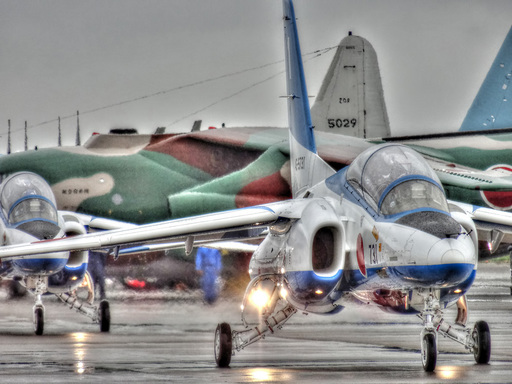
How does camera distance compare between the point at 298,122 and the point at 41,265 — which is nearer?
the point at 298,122

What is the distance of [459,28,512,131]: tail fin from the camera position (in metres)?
26.3

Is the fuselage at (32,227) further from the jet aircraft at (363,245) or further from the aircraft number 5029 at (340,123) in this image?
the aircraft number 5029 at (340,123)

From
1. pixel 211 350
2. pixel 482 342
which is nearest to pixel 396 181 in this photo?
pixel 482 342

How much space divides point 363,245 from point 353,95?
1627cm

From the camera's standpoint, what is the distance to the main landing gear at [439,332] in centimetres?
954

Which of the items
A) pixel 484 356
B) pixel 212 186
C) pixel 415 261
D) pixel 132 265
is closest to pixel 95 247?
pixel 415 261

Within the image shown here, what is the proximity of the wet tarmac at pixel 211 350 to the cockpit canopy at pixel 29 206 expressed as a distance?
1.62m

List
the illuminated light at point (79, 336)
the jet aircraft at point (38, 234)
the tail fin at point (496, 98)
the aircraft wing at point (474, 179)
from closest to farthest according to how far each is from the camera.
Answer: the illuminated light at point (79, 336), the jet aircraft at point (38, 234), the aircraft wing at point (474, 179), the tail fin at point (496, 98)

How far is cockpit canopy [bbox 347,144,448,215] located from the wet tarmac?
1.58 meters

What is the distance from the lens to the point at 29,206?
52.0 ft

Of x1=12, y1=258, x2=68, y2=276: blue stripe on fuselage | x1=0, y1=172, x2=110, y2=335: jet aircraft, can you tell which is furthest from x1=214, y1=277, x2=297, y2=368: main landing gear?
x1=0, y1=172, x2=110, y2=335: jet aircraft

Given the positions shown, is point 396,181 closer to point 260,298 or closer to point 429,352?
point 429,352

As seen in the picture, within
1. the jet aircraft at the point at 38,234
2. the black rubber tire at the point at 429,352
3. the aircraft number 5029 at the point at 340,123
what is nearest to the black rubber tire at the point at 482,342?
the black rubber tire at the point at 429,352

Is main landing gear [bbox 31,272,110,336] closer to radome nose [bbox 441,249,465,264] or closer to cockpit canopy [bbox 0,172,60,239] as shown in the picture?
cockpit canopy [bbox 0,172,60,239]
